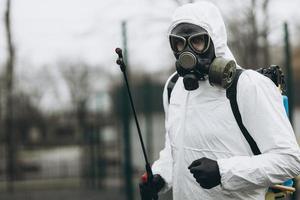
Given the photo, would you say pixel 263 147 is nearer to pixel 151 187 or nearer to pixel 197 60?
pixel 197 60

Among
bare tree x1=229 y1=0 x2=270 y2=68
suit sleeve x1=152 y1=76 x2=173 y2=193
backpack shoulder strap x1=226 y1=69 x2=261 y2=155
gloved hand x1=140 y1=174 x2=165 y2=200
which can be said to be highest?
bare tree x1=229 y1=0 x2=270 y2=68

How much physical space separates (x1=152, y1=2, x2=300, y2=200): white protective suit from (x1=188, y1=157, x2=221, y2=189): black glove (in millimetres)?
34

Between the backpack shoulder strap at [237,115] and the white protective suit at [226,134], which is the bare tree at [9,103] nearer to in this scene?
the white protective suit at [226,134]

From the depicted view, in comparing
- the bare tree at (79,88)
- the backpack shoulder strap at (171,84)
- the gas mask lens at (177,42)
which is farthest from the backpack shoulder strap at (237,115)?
the bare tree at (79,88)

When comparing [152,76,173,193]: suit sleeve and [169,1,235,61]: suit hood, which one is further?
[152,76,173,193]: suit sleeve

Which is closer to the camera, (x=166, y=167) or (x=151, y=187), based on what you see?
(x=151, y=187)

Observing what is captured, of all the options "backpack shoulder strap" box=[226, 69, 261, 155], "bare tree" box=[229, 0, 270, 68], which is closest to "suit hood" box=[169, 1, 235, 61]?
"backpack shoulder strap" box=[226, 69, 261, 155]

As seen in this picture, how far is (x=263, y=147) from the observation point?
2.66m

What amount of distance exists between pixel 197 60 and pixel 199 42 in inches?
4.9

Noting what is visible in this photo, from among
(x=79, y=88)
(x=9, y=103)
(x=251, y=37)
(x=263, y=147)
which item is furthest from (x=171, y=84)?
(x=79, y=88)

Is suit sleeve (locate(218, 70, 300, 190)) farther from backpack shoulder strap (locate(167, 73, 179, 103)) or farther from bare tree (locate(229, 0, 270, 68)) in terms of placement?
bare tree (locate(229, 0, 270, 68))

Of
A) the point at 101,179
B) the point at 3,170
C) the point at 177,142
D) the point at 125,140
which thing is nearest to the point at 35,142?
the point at 3,170

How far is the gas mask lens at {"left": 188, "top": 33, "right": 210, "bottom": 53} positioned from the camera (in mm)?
2846

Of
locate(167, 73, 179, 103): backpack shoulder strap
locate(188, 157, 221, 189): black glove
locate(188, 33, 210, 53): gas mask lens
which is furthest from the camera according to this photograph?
locate(167, 73, 179, 103): backpack shoulder strap
